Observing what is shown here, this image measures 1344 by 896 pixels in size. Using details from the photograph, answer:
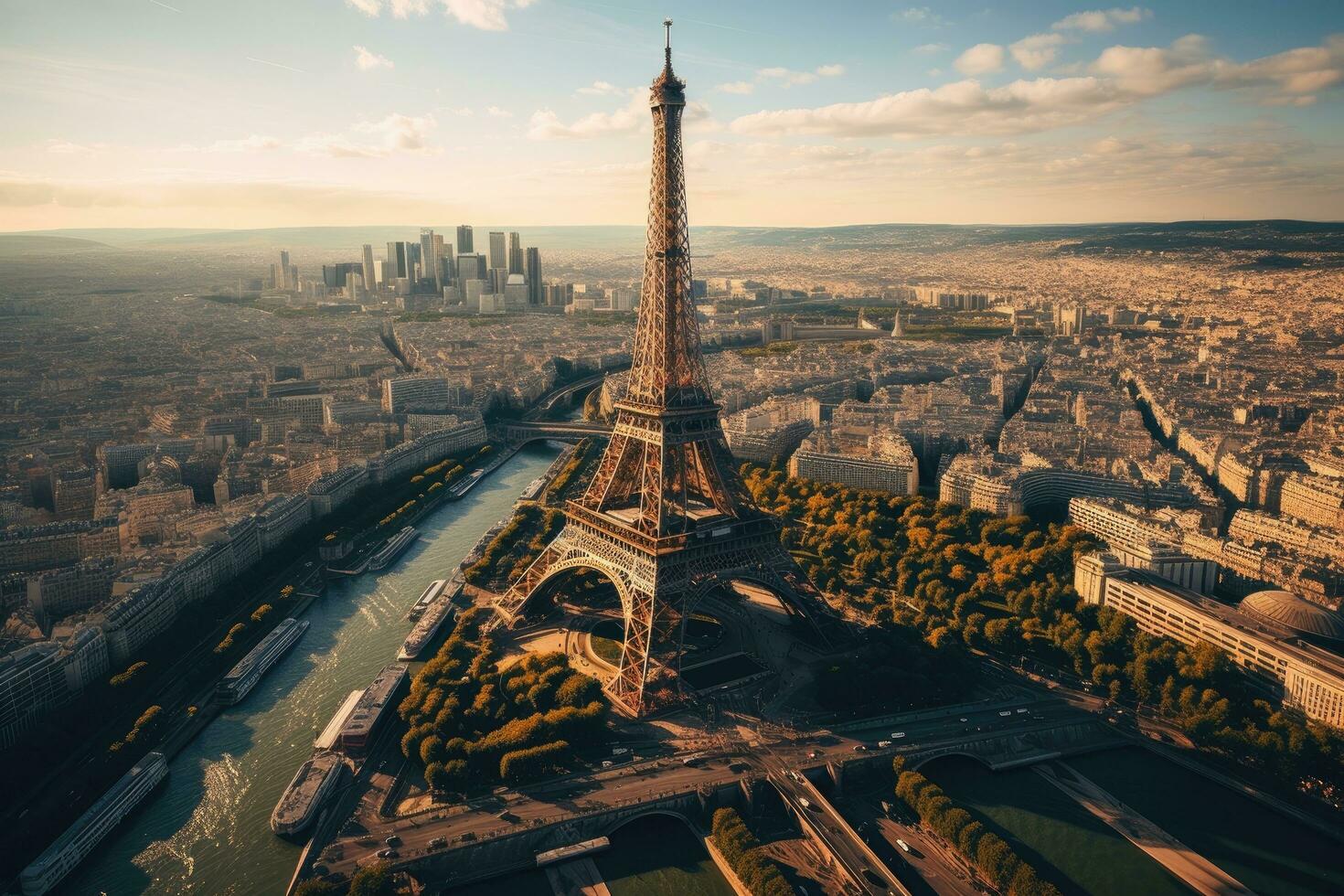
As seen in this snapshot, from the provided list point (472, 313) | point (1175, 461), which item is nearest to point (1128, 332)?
point (1175, 461)

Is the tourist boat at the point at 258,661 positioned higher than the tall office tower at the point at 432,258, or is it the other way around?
the tall office tower at the point at 432,258

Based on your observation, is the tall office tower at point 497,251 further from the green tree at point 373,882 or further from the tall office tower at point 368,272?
the green tree at point 373,882

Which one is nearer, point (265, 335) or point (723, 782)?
point (723, 782)

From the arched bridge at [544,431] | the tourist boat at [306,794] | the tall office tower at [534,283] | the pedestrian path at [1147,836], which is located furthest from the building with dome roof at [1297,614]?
the tall office tower at [534,283]

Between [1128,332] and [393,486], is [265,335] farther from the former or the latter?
[1128,332]

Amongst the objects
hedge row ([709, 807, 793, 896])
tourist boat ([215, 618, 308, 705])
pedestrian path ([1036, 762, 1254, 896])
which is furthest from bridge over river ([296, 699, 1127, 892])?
tourist boat ([215, 618, 308, 705])

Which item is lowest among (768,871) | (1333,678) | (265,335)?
(768,871)

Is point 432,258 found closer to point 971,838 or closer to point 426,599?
point 426,599
